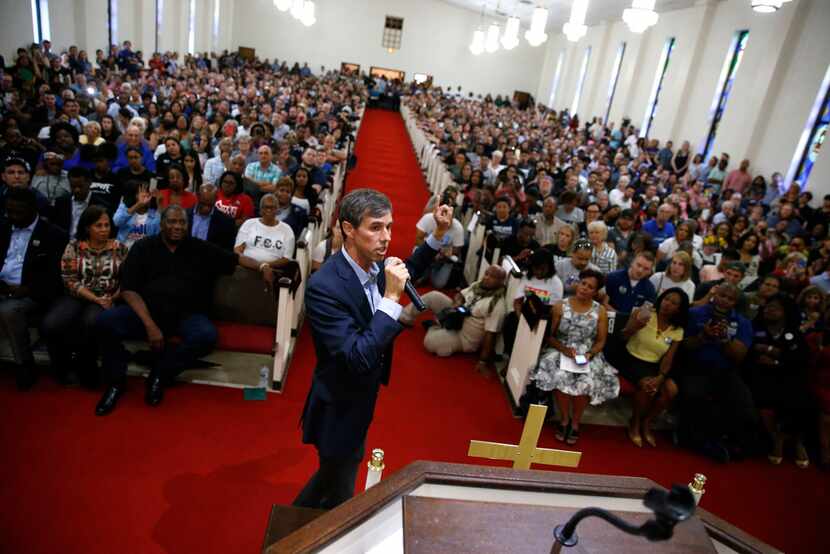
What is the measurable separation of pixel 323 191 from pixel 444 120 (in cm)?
1213

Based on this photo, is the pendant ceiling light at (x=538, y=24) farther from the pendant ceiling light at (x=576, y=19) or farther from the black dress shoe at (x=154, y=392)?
the black dress shoe at (x=154, y=392)

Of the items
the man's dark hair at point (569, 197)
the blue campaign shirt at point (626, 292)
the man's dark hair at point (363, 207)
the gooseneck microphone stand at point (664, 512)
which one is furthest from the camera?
the man's dark hair at point (569, 197)

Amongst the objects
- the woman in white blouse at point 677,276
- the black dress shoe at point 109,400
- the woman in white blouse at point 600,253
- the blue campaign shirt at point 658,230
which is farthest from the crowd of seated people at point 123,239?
the blue campaign shirt at point 658,230

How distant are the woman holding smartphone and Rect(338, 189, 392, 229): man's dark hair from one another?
2.40 meters

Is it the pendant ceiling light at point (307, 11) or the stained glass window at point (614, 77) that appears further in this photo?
the pendant ceiling light at point (307, 11)

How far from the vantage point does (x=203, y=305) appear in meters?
3.78

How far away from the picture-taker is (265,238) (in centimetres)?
437

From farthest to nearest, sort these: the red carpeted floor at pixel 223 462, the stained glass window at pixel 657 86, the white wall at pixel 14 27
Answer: the stained glass window at pixel 657 86
the white wall at pixel 14 27
the red carpeted floor at pixel 223 462

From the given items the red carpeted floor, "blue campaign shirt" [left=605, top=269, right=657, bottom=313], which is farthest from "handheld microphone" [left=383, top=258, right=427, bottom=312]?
"blue campaign shirt" [left=605, top=269, right=657, bottom=313]

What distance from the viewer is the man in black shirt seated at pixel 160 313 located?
3443 mm

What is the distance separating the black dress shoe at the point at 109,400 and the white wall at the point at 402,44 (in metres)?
29.3

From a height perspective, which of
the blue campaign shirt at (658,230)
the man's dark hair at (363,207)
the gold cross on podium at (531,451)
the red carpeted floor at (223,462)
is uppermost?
the man's dark hair at (363,207)

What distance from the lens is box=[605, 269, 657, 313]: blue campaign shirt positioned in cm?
458

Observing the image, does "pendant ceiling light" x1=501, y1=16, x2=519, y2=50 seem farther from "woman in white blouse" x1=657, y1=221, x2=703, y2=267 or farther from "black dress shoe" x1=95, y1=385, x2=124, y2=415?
"black dress shoe" x1=95, y1=385, x2=124, y2=415
